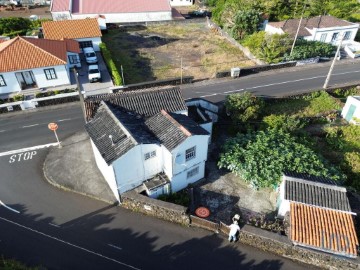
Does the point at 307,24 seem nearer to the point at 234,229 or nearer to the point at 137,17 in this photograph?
the point at 137,17

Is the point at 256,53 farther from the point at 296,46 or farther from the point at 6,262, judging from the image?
the point at 6,262

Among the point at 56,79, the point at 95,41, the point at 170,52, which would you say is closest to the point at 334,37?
the point at 170,52

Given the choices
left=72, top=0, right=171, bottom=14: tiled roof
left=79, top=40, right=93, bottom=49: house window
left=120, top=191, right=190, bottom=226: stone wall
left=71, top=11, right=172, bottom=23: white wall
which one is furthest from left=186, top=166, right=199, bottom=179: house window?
left=72, top=0, right=171, bottom=14: tiled roof

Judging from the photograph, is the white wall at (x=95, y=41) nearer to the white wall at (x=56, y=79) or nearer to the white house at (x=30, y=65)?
the white house at (x=30, y=65)

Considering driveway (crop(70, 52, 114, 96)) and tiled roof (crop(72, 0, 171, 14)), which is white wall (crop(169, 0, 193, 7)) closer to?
tiled roof (crop(72, 0, 171, 14))

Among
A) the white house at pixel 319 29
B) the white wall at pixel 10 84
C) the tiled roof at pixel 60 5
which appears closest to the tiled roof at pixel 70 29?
the white wall at pixel 10 84

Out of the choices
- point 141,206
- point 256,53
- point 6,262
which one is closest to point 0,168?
point 6,262
